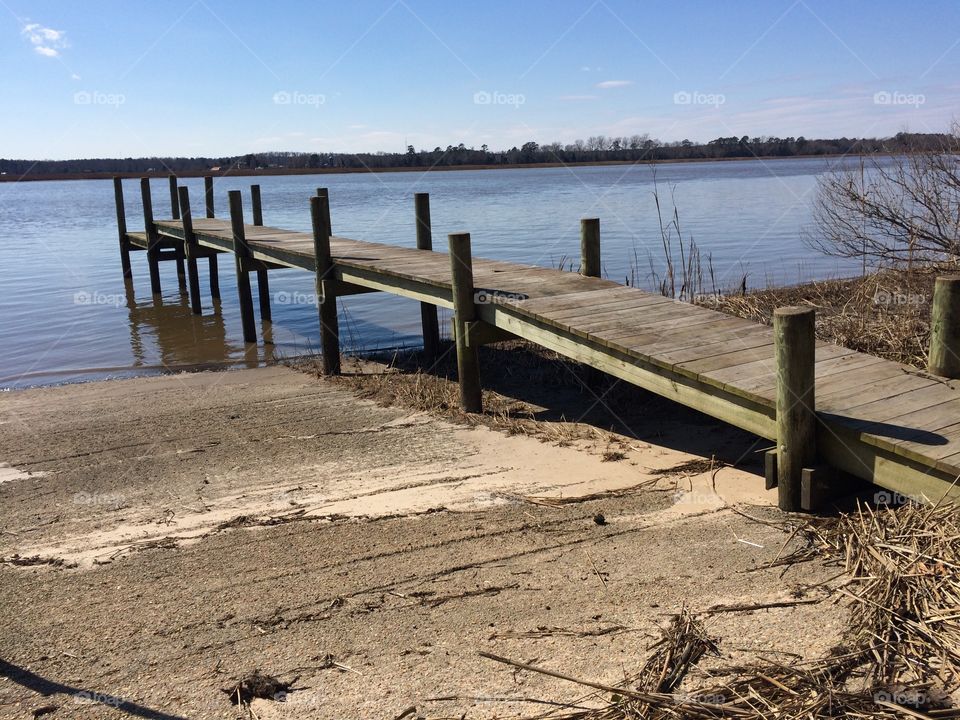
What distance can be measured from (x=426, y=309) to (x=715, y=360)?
237 inches

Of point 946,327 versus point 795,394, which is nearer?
point 795,394

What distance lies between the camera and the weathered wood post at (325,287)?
35.0 ft

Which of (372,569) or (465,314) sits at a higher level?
(465,314)

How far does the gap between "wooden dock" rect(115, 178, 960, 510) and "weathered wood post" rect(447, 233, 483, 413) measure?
0.01 meters

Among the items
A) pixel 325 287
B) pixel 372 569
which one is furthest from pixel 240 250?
pixel 372 569

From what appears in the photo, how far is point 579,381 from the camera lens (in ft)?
30.0

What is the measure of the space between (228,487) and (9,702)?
2.87 m

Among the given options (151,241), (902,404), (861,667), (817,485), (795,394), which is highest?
(151,241)

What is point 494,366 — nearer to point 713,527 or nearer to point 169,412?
point 169,412

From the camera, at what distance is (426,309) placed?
1142cm

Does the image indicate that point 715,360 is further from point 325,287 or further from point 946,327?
point 325,287

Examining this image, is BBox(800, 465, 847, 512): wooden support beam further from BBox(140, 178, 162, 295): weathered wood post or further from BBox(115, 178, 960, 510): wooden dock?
BBox(140, 178, 162, 295): weathered wood post

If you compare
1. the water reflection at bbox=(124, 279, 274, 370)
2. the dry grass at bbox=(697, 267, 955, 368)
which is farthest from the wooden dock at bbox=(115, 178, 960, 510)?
the water reflection at bbox=(124, 279, 274, 370)

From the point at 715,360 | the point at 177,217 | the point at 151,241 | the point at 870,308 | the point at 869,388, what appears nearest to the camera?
the point at 869,388
